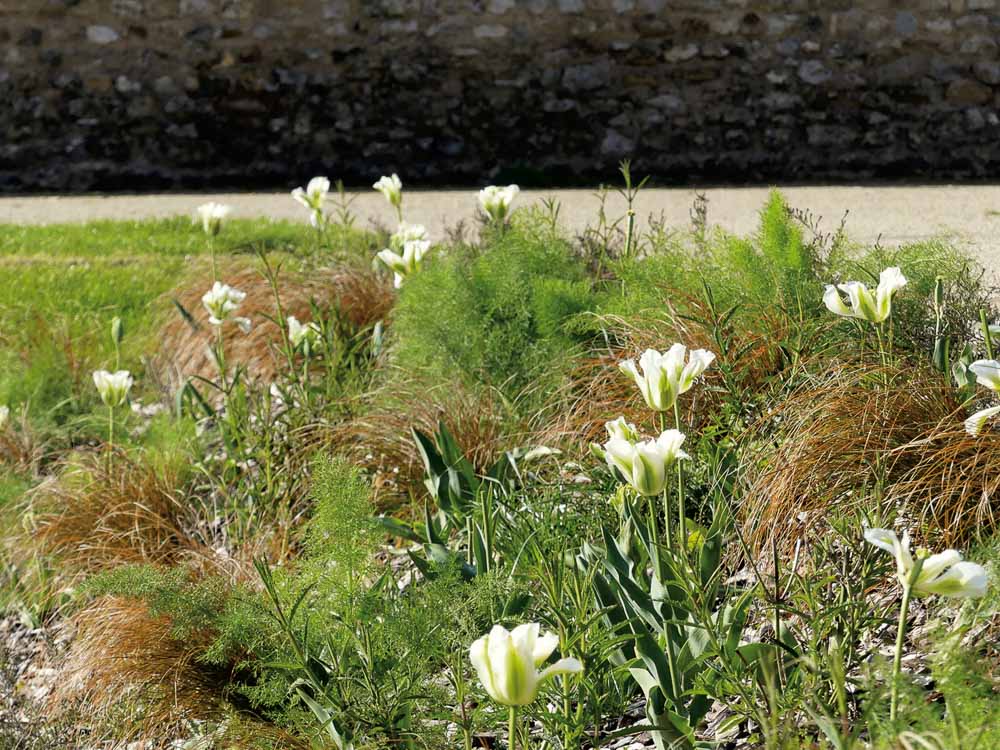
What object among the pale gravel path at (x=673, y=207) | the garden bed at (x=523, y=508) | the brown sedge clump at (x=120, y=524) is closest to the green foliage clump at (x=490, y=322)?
the garden bed at (x=523, y=508)

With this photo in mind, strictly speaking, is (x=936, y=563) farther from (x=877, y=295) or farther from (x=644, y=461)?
(x=877, y=295)

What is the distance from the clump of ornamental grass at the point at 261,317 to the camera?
4.20m

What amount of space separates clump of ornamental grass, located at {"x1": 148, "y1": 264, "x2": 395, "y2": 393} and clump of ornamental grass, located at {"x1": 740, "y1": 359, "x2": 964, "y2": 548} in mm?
1818

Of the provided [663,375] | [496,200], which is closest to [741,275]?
[496,200]

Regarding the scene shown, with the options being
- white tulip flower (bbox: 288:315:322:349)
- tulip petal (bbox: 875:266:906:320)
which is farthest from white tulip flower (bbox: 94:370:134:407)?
tulip petal (bbox: 875:266:906:320)

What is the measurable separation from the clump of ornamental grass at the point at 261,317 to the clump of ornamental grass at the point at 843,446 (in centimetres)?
182

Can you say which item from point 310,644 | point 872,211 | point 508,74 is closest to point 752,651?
point 310,644

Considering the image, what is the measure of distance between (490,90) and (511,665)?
7091mm

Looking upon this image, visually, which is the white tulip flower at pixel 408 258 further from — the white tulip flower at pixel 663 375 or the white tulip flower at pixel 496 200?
the white tulip flower at pixel 663 375

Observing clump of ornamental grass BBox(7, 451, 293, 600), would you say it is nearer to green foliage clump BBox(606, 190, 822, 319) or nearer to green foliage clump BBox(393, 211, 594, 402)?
Answer: green foliage clump BBox(393, 211, 594, 402)

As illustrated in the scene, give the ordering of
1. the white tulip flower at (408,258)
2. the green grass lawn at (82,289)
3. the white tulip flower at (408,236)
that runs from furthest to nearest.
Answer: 1. the green grass lawn at (82,289)
2. the white tulip flower at (408,236)
3. the white tulip flower at (408,258)

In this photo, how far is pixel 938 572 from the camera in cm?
165

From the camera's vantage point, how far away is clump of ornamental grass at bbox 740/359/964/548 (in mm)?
2484

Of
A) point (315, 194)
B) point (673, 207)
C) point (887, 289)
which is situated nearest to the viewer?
point (887, 289)
